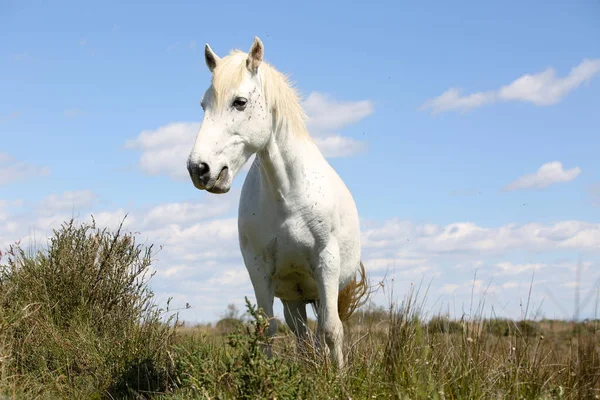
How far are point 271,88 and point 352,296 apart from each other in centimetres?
278

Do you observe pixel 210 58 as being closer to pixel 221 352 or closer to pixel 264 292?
pixel 264 292

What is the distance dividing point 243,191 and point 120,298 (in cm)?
265

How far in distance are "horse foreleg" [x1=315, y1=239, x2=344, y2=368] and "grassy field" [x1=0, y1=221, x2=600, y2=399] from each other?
17 centimetres

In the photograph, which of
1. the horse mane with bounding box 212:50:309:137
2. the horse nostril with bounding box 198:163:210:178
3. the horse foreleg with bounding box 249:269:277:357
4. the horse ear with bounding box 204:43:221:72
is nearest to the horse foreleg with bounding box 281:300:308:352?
the horse foreleg with bounding box 249:269:277:357

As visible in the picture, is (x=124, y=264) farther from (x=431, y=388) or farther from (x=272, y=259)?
(x=431, y=388)

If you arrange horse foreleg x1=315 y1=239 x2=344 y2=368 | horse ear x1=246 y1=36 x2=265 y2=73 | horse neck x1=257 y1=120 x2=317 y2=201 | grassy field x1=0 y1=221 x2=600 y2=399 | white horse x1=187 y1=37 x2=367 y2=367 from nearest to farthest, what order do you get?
1. grassy field x1=0 y1=221 x2=600 y2=399
2. white horse x1=187 y1=37 x2=367 y2=367
3. horse ear x1=246 y1=36 x2=265 y2=73
4. horse neck x1=257 y1=120 x2=317 y2=201
5. horse foreleg x1=315 y1=239 x2=344 y2=368

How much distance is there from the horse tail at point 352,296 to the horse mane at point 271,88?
201 cm

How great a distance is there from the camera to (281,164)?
5207 millimetres

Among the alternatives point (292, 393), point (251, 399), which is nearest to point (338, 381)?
point (292, 393)

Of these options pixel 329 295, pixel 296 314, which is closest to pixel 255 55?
pixel 329 295

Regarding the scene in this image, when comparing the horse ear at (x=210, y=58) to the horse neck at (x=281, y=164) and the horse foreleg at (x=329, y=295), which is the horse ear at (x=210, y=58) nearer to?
the horse neck at (x=281, y=164)

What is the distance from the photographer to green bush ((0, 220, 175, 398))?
591 cm

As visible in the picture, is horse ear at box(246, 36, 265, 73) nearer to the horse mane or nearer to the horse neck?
the horse mane

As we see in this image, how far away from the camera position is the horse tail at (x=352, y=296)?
6.80m
